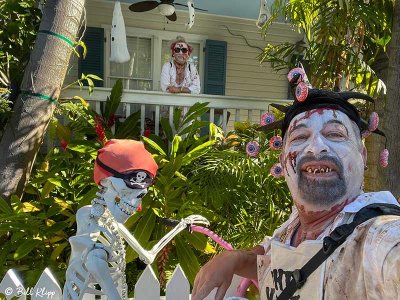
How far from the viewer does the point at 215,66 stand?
880 centimetres

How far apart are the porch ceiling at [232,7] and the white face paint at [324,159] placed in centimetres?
742

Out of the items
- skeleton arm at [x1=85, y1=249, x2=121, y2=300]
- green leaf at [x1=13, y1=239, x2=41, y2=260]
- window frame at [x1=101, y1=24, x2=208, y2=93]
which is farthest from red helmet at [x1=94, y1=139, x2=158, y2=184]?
window frame at [x1=101, y1=24, x2=208, y2=93]

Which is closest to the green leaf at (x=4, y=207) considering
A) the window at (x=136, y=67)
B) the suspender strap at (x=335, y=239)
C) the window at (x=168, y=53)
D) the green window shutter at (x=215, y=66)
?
the suspender strap at (x=335, y=239)

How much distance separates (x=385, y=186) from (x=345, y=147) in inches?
85.9

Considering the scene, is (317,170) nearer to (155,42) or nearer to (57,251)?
(57,251)

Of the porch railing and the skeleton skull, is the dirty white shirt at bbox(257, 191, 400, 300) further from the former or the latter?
the porch railing

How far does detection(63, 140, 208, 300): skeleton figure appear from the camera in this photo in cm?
173

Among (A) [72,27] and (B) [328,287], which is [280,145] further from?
(A) [72,27]

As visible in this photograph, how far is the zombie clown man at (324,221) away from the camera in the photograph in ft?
4.04

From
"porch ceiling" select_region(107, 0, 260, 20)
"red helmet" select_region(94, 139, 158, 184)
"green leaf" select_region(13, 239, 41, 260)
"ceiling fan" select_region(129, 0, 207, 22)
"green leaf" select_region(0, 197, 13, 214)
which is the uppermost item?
"porch ceiling" select_region(107, 0, 260, 20)

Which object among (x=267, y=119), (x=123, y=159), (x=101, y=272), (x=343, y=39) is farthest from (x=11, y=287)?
(x=343, y=39)

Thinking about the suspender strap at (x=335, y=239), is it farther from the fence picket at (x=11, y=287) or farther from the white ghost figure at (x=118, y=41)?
the white ghost figure at (x=118, y=41)

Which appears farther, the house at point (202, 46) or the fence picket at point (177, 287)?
the house at point (202, 46)

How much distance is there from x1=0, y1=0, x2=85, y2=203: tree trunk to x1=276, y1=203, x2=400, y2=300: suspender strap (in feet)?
8.93
